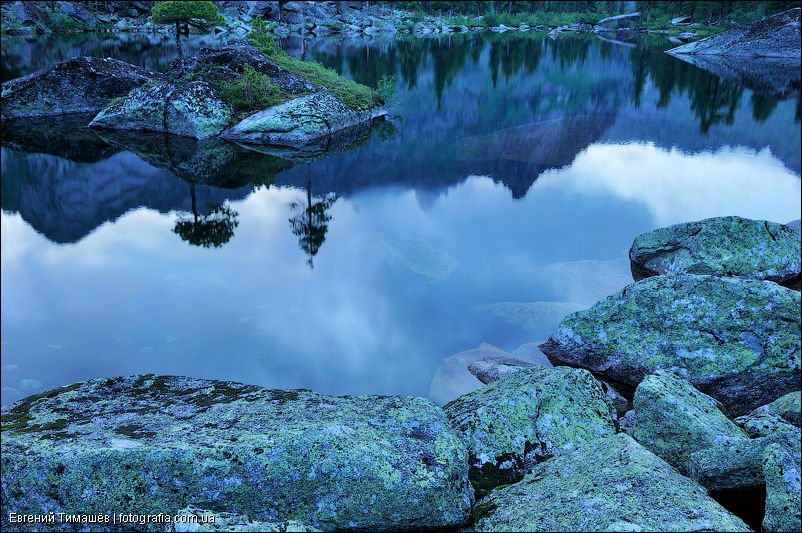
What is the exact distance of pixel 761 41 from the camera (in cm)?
9162

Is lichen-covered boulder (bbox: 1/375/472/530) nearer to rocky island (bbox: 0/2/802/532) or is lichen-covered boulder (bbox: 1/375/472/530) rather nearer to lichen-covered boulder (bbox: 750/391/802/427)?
rocky island (bbox: 0/2/802/532)

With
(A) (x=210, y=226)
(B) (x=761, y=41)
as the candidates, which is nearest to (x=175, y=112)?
(A) (x=210, y=226)

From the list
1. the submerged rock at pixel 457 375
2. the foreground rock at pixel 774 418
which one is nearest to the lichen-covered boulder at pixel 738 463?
the foreground rock at pixel 774 418

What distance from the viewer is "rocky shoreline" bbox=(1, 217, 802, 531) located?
5609 mm

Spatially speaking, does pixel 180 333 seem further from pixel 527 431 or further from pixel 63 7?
pixel 63 7

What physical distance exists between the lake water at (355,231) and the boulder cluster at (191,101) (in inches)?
84.1

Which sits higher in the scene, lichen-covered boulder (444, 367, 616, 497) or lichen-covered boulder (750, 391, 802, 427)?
lichen-covered boulder (750, 391, 802, 427)

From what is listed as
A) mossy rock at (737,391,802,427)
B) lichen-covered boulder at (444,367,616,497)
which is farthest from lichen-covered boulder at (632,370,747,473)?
lichen-covered boulder at (444,367,616,497)

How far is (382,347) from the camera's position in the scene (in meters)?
15.8

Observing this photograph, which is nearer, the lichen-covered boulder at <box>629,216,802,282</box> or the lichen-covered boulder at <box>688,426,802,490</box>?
the lichen-covered boulder at <box>688,426,802,490</box>

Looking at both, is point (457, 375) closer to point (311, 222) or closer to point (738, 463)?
point (738, 463)

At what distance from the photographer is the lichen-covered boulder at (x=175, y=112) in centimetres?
3844

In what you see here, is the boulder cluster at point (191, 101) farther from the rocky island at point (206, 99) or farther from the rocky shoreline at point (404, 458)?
the rocky shoreline at point (404, 458)

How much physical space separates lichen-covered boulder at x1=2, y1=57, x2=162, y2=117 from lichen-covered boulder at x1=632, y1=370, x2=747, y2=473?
5101 centimetres
